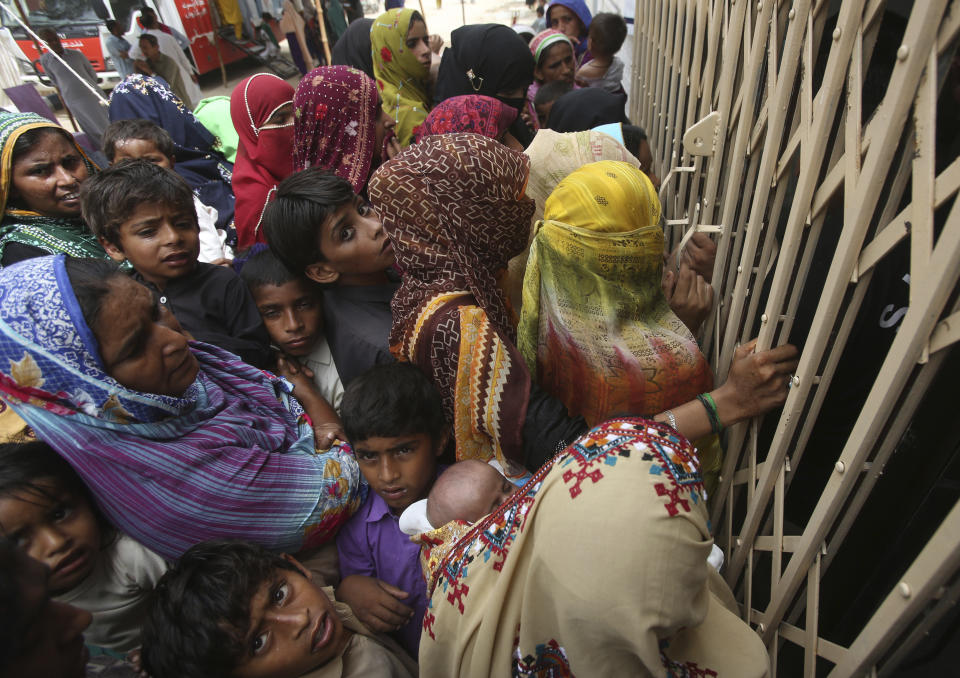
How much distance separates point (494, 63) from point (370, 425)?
2.96 m

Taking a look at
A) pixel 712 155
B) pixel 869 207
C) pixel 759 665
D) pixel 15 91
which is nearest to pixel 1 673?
pixel 759 665

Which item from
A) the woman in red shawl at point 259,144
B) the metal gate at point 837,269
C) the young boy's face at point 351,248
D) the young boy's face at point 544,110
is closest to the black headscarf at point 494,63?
the young boy's face at point 544,110

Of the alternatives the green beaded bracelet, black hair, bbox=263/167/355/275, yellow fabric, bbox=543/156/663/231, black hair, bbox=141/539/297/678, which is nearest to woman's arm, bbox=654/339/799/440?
the green beaded bracelet

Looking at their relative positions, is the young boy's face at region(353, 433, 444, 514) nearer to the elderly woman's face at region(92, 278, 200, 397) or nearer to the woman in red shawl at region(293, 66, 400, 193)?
the elderly woman's face at region(92, 278, 200, 397)

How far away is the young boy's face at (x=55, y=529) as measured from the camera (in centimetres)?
117

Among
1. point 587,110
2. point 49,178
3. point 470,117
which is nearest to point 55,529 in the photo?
point 49,178

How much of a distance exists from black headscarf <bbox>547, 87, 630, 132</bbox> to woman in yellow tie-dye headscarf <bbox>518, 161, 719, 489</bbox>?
1753 mm

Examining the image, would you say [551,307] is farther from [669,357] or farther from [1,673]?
[1,673]

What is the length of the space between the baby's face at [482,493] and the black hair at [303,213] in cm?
110

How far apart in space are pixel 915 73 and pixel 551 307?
1.05m

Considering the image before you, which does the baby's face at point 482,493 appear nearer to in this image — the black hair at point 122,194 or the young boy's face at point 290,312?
the young boy's face at point 290,312

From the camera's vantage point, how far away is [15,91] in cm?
491

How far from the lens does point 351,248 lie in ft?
6.68

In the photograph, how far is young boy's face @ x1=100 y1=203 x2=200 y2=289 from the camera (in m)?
2.03
